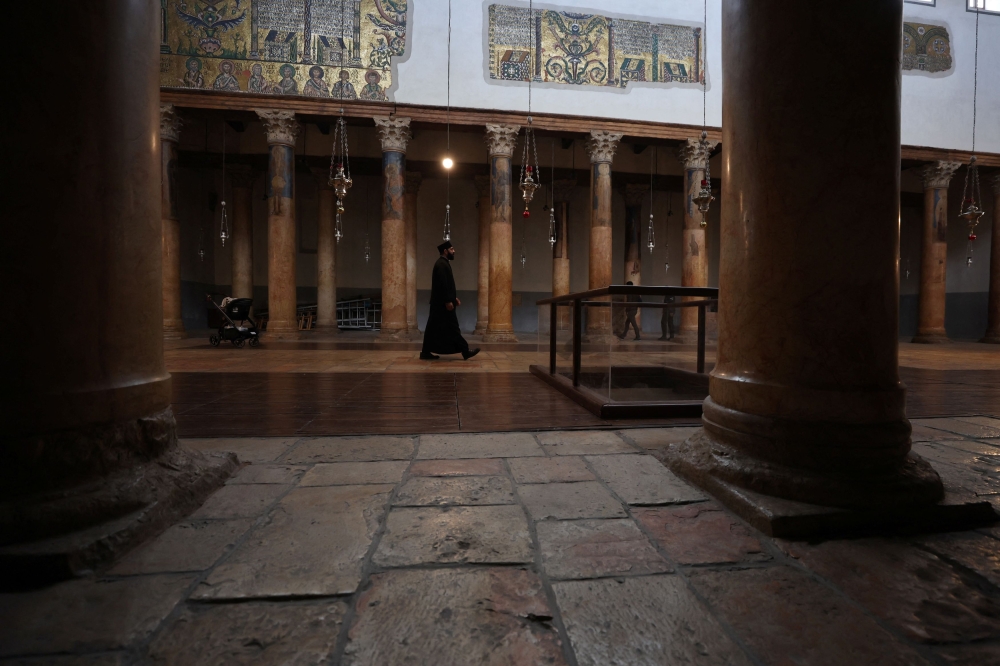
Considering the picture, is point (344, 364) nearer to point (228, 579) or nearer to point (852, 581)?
point (228, 579)

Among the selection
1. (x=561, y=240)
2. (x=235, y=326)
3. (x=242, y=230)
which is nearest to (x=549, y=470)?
(x=235, y=326)

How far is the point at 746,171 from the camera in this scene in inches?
73.7

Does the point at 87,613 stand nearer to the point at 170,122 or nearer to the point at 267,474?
the point at 267,474

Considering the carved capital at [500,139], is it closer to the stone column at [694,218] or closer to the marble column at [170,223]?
the stone column at [694,218]

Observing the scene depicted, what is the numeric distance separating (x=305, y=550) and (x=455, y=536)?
0.43m

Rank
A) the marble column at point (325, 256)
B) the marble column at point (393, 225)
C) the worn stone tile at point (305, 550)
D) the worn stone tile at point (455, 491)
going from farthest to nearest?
the marble column at point (325, 256) → the marble column at point (393, 225) → the worn stone tile at point (455, 491) → the worn stone tile at point (305, 550)

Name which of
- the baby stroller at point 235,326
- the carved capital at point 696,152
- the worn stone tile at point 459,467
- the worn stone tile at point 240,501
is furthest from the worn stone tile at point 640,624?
the carved capital at point 696,152

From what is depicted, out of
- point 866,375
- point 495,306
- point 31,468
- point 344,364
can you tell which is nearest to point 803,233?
point 866,375

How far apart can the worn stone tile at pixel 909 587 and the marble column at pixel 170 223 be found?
1203 cm

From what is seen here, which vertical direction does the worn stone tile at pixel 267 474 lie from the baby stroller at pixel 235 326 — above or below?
below

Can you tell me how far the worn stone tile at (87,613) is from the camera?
3.35 ft

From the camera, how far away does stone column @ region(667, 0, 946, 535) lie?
169cm

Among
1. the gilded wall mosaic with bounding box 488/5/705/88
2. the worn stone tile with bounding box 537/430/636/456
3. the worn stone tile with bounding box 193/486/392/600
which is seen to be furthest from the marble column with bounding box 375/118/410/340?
the worn stone tile with bounding box 193/486/392/600

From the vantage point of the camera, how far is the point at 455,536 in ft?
4.93
